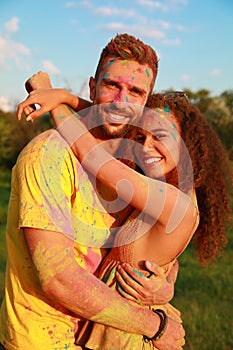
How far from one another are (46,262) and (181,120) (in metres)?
1.16

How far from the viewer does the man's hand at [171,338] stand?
2273 millimetres

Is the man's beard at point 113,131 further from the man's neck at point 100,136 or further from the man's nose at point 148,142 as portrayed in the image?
the man's nose at point 148,142

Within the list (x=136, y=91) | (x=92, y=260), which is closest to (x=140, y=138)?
Answer: (x=136, y=91)

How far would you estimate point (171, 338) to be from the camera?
2305mm

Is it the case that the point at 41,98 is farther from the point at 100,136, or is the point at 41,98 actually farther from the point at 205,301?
the point at 205,301

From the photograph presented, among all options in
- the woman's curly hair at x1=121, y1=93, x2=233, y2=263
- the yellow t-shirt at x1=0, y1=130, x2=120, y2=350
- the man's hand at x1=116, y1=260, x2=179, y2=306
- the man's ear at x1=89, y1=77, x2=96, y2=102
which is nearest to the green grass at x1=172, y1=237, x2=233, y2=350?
the woman's curly hair at x1=121, y1=93, x2=233, y2=263

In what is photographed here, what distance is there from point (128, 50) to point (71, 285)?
44.3 inches

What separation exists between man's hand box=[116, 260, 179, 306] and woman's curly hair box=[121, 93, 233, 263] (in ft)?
1.62

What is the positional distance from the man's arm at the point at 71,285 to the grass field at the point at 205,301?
119 inches

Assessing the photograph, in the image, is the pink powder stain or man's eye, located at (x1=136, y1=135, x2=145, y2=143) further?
man's eye, located at (x1=136, y1=135, x2=145, y2=143)

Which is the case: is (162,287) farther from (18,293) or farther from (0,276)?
(0,276)

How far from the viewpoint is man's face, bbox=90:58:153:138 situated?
2355 millimetres

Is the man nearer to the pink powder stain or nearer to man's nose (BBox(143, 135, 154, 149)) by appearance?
the pink powder stain

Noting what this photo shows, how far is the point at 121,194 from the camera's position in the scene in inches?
87.4
